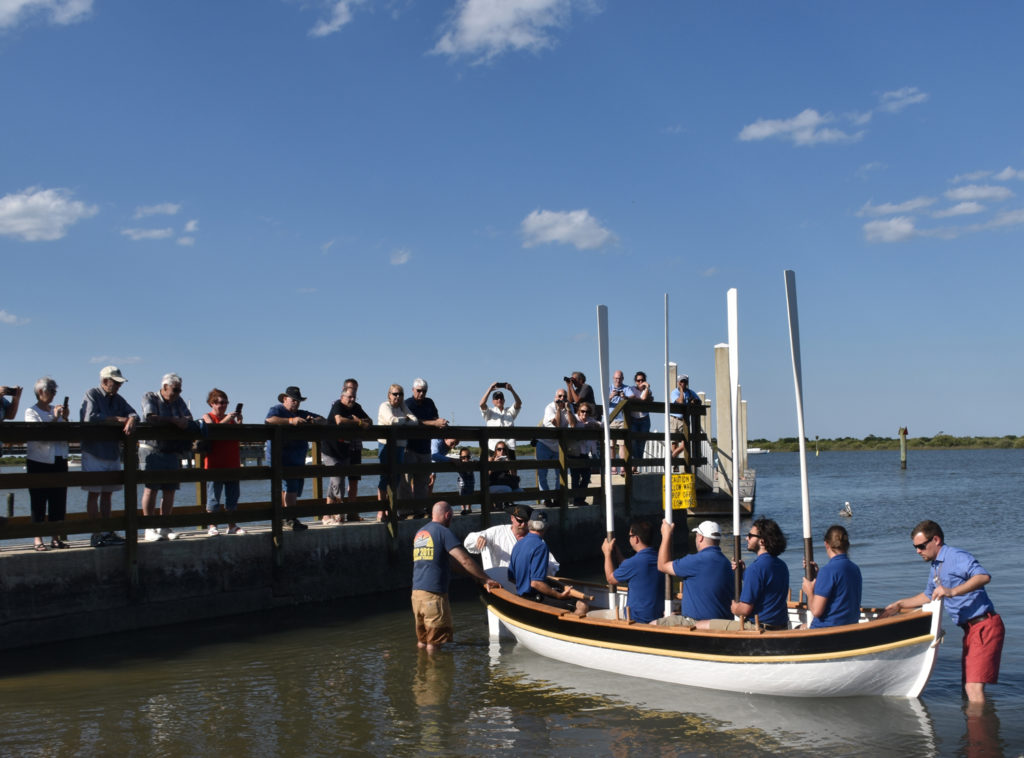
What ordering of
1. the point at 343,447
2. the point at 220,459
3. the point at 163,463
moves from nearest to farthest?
the point at 163,463, the point at 220,459, the point at 343,447

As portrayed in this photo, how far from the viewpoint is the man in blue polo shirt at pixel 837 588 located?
814 cm

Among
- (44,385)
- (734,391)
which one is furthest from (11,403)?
(734,391)

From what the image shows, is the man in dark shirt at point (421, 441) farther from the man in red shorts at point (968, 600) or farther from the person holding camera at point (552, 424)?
the man in red shorts at point (968, 600)

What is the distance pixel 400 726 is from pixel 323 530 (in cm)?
554

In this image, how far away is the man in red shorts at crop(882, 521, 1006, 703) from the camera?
25.0 ft

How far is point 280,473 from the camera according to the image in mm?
12531

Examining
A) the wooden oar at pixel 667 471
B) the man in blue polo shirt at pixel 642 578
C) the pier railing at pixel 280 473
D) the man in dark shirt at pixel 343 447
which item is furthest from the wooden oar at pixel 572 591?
the man in dark shirt at pixel 343 447

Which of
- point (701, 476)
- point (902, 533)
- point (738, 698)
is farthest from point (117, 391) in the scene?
point (902, 533)

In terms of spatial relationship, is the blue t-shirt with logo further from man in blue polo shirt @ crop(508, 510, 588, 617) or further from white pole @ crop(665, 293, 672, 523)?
white pole @ crop(665, 293, 672, 523)

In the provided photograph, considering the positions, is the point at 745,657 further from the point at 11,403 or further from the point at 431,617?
the point at 11,403

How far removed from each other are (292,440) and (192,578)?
2.29 meters

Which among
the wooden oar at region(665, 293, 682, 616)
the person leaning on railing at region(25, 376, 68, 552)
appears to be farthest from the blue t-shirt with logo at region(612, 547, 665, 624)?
the person leaning on railing at region(25, 376, 68, 552)

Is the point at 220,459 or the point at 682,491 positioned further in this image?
the point at 682,491

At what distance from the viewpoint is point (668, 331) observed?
1150 centimetres
